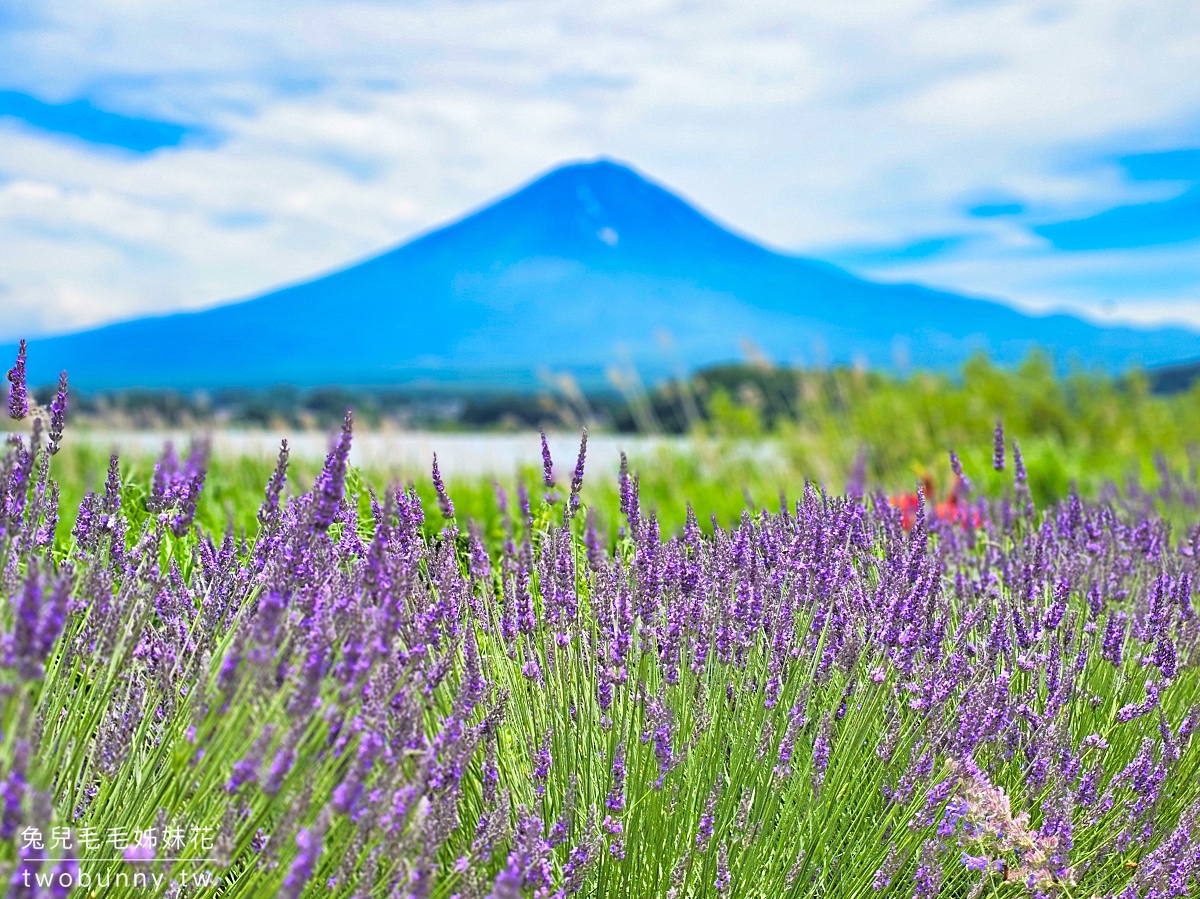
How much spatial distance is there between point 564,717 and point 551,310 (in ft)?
496

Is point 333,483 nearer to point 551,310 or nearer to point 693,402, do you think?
point 693,402

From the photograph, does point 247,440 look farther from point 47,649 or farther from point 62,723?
point 47,649

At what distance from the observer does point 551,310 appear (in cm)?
15200

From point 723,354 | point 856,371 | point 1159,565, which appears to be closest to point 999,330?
point 723,354

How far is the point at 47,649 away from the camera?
1299 mm

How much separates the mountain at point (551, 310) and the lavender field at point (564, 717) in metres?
129

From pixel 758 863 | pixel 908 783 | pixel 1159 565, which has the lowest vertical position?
pixel 758 863

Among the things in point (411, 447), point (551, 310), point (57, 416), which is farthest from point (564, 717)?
point (551, 310)

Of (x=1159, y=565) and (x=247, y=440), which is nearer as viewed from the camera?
(x=1159, y=565)

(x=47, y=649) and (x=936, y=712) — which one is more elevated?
(x=47, y=649)

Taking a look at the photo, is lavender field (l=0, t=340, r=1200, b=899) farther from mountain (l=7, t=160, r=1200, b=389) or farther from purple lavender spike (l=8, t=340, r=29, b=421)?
mountain (l=7, t=160, r=1200, b=389)

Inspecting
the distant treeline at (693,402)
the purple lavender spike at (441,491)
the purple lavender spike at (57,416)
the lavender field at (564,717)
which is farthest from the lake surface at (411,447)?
the purple lavender spike at (57,416)

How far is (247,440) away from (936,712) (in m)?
10.5

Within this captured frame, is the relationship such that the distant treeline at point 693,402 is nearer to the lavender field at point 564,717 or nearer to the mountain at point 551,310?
the lavender field at point 564,717
